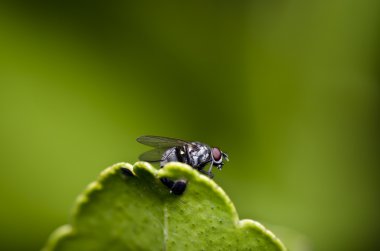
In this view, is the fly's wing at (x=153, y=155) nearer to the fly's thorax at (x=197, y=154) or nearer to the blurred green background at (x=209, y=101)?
the fly's thorax at (x=197, y=154)

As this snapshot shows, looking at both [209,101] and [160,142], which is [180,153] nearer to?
[160,142]

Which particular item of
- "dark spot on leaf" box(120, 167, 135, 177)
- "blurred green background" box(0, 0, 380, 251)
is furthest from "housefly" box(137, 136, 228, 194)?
"dark spot on leaf" box(120, 167, 135, 177)

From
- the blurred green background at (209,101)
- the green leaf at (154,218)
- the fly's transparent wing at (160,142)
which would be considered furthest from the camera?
the blurred green background at (209,101)

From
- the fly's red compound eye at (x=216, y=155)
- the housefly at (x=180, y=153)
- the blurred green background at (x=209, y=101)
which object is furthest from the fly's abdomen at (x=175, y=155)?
the blurred green background at (x=209, y=101)

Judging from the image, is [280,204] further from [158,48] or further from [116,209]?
[116,209]

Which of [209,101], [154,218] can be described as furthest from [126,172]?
[209,101]

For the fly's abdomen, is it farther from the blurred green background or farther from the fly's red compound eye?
the blurred green background

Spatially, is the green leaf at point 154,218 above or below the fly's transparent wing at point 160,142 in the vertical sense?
above
